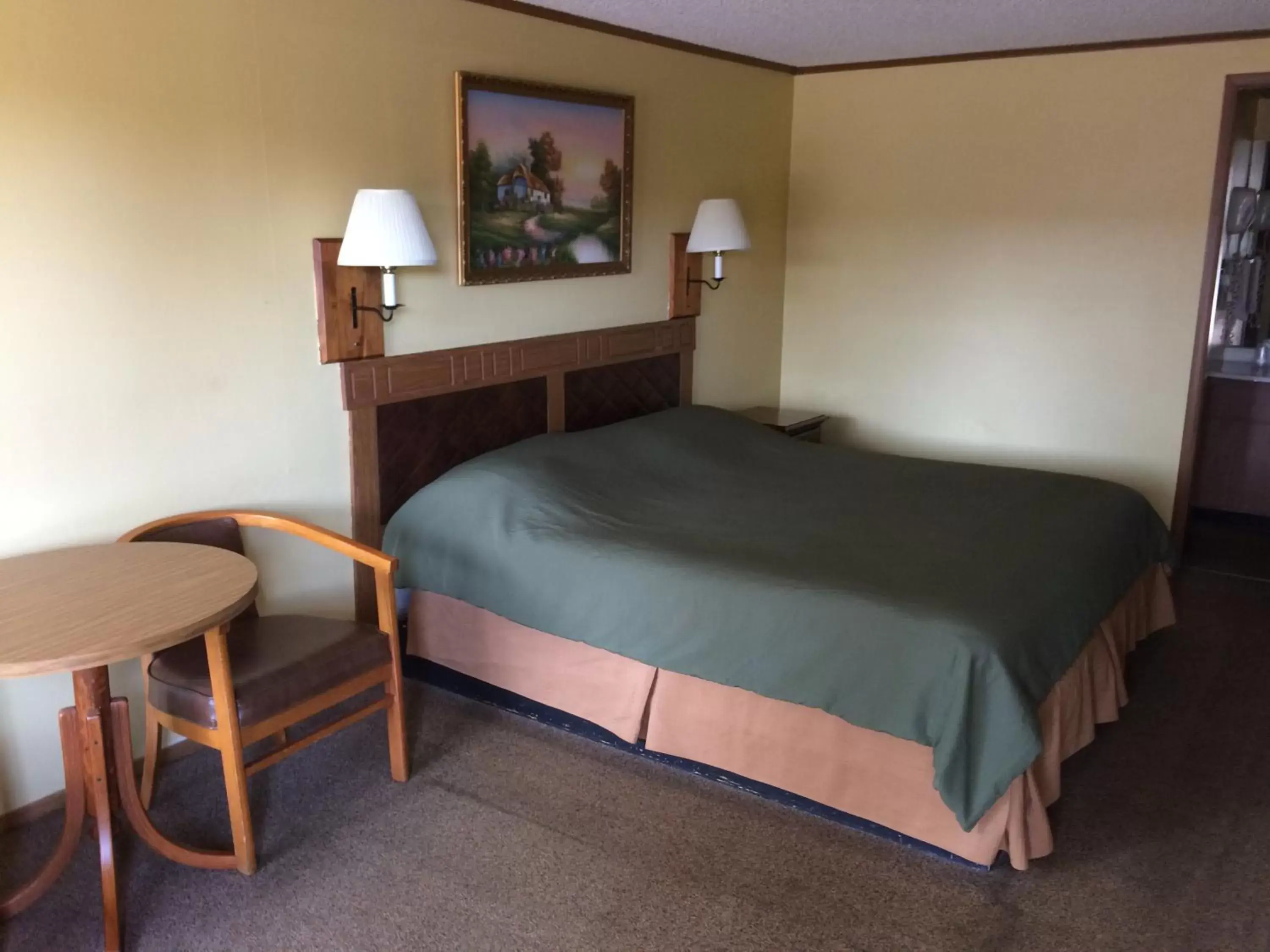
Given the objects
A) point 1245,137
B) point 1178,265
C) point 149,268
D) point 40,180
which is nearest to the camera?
point 40,180

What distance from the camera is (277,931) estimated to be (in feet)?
6.99

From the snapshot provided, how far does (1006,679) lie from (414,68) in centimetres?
242

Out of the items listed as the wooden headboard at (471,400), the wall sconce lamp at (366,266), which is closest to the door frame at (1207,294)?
the wooden headboard at (471,400)

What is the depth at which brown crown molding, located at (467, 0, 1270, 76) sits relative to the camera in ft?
11.4

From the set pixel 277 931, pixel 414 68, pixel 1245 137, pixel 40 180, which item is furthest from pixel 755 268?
pixel 277 931

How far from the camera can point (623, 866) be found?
2363 millimetres

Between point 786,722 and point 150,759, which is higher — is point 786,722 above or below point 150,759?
above

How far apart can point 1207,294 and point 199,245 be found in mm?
3748

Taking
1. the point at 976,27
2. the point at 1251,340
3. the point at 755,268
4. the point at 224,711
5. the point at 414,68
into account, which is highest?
the point at 976,27

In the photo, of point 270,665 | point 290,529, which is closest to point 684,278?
point 290,529

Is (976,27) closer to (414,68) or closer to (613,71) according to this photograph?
(613,71)

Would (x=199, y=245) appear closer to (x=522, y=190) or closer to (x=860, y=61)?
(x=522, y=190)

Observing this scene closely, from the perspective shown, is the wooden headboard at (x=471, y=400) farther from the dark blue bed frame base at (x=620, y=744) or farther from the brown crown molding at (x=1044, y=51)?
the brown crown molding at (x=1044, y=51)

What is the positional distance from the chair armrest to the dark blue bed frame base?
28.5 inches
